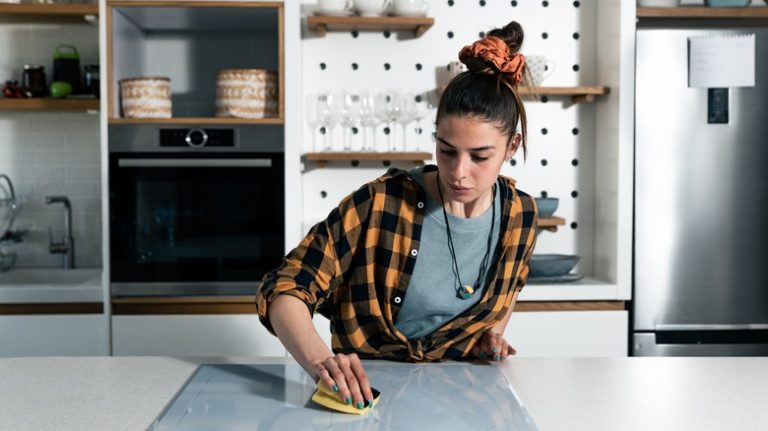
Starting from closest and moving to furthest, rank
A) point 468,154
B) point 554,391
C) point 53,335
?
1. point 554,391
2. point 468,154
3. point 53,335

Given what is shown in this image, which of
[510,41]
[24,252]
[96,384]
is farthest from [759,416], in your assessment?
[24,252]

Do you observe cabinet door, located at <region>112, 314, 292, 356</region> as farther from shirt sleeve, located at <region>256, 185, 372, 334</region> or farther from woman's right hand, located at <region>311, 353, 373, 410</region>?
woman's right hand, located at <region>311, 353, 373, 410</region>

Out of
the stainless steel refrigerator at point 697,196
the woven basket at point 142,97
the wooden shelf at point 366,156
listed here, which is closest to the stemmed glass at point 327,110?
the wooden shelf at point 366,156

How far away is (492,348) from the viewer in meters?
1.71

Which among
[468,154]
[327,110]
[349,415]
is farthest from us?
[327,110]

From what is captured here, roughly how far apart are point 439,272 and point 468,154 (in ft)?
0.96

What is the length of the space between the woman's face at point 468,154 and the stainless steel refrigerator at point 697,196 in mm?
1600

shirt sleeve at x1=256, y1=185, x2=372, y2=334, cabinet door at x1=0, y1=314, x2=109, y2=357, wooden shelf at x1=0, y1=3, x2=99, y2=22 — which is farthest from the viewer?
wooden shelf at x1=0, y1=3, x2=99, y2=22

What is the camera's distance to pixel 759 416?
1.35 m

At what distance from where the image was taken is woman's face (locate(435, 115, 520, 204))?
1640 millimetres

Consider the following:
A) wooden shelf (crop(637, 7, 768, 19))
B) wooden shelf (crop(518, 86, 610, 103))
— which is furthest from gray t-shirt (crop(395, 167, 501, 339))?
wooden shelf (crop(637, 7, 768, 19))

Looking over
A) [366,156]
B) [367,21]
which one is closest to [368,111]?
[366,156]

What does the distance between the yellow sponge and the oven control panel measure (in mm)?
1771

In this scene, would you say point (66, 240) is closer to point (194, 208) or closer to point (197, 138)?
point (194, 208)
